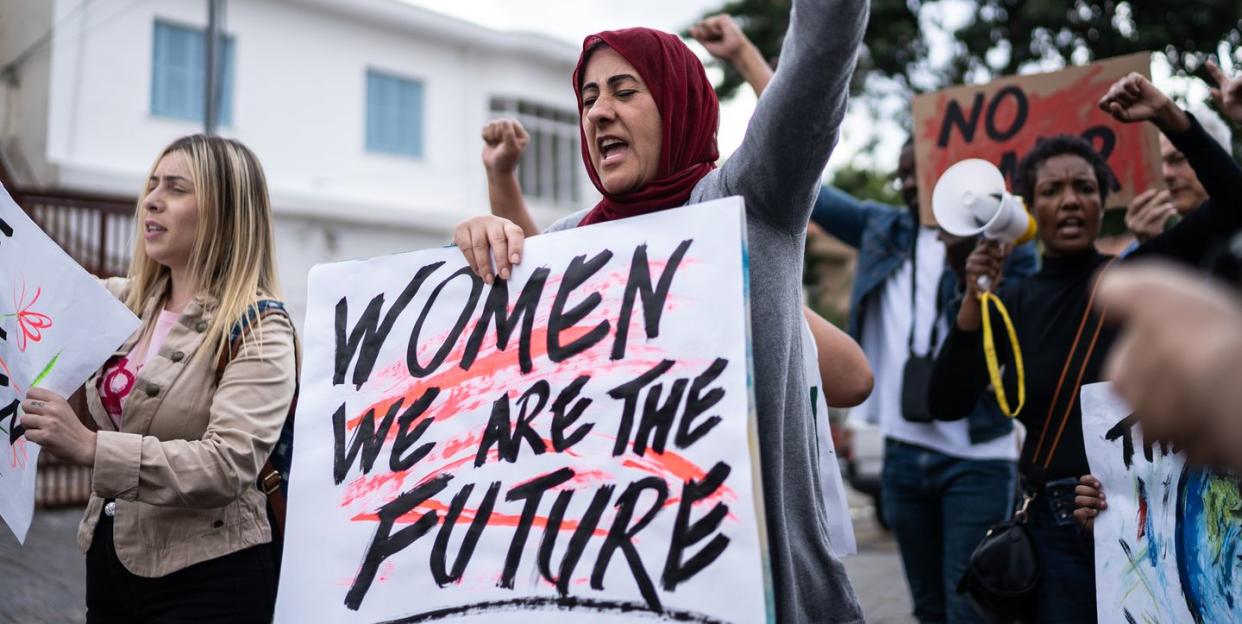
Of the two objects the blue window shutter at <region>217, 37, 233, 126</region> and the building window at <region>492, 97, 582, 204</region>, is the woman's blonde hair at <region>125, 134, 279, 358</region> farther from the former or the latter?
the building window at <region>492, 97, 582, 204</region>

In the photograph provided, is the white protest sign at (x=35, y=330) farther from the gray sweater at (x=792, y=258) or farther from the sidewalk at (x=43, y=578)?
the sidewalk at (x=43, y=578)

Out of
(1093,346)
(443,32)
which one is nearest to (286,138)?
(443,32)

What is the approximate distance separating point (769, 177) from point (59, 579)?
588 centimetres

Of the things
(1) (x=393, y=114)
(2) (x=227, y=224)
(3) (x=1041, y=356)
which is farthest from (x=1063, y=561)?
(1) (x=393, y=114)

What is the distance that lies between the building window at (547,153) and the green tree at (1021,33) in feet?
20.3

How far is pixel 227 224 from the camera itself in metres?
2.58

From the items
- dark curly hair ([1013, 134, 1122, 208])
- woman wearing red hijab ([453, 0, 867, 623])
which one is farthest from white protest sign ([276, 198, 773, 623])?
dark curly hair ([1013, 134, 1122, 208])

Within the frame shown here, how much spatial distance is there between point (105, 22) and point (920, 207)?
13037 millimetres

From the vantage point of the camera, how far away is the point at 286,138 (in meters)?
15.3

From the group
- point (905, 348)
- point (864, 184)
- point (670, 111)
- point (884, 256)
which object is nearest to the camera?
point (670, 111)

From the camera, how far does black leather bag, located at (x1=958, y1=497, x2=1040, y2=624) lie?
8.06ft

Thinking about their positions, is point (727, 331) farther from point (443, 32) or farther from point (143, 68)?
point (443, 32)

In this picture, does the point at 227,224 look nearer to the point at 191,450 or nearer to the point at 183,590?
the point at 191,450

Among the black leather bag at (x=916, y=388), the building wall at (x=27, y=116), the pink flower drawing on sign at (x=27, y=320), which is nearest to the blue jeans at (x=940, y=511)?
the black leather bag at (x=916, y=388)
